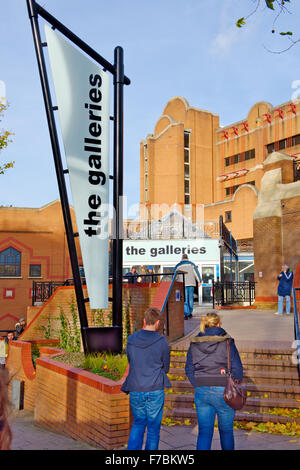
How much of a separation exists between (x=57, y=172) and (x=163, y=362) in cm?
484

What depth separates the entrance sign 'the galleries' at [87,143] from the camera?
8414 millimetres

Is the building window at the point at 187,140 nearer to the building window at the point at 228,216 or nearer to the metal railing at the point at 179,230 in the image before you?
the building window at the point at 228,216

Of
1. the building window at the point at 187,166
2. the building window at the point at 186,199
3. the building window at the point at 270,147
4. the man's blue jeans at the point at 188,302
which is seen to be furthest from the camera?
the building window at the point at 187,166

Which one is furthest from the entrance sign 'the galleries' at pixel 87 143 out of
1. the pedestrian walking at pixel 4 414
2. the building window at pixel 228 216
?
the building window at pixel 228 216

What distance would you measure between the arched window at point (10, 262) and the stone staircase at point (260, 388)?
25018mm

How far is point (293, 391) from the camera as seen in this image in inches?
299

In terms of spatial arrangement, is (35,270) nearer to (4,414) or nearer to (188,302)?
(188,302)

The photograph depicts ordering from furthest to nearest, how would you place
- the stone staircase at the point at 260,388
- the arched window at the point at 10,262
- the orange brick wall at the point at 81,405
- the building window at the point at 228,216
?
the building window at the point at 228,216
the arched window at the point at 10,262
the stone staircase at the point at 260,388
the orange brick wall at the point at 81,405

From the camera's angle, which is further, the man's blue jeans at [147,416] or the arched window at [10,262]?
the arched window at [10,262]

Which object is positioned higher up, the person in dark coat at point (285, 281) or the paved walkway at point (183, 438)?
the person in dark coat at point (285, 281)

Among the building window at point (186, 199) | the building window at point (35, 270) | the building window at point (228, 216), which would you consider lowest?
the building window at point (35, 270)

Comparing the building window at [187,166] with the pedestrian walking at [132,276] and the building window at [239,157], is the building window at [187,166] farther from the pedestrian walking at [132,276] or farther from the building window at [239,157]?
the pedestrian walking at [132,276]

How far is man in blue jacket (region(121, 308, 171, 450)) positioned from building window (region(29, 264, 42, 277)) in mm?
28389
